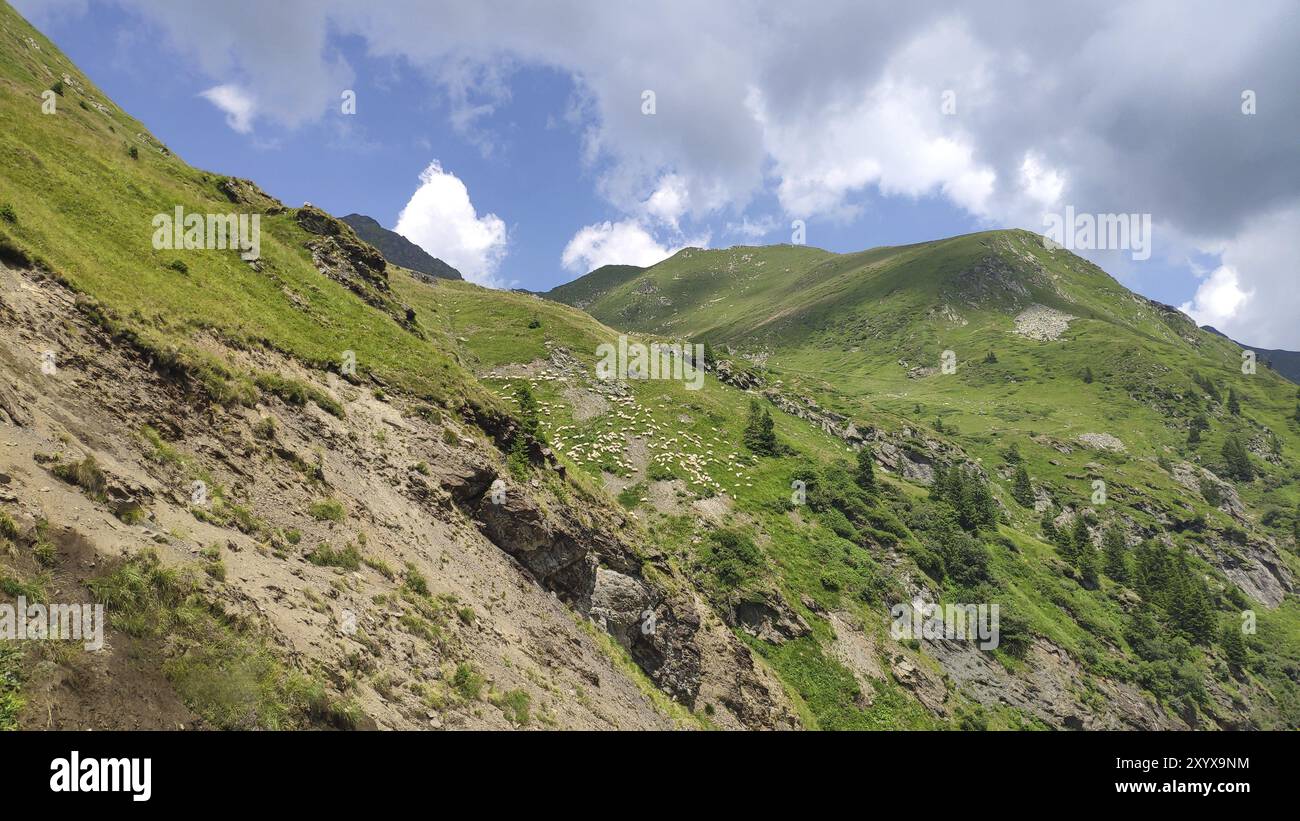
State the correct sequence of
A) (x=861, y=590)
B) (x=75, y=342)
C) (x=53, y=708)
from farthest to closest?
(x=861, y=590), (x=75, y=342), (x=53, y=708)

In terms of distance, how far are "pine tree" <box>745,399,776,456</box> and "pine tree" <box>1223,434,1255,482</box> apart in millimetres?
155401

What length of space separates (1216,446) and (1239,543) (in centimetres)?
5296

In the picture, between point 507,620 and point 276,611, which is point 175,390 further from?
point 507,620

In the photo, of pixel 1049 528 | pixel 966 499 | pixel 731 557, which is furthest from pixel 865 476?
pixel 1049 528

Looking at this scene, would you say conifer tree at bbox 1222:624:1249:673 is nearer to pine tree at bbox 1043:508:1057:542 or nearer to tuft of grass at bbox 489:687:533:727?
pine tree at bbox 1043:508:1057:542

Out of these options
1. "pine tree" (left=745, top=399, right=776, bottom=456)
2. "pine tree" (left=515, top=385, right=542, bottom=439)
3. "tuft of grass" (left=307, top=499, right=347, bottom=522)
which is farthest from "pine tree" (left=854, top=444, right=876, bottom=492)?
"tuft of grass" (left=307, top=499, right=347, bottom=522)

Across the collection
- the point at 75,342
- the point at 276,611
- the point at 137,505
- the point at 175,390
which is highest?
the point at 75,342

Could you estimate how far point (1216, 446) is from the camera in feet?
496

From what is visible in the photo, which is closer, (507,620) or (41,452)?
(41,452)

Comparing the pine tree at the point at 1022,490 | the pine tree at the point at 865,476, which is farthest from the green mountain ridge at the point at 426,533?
the pine tree at the point at 1022,490

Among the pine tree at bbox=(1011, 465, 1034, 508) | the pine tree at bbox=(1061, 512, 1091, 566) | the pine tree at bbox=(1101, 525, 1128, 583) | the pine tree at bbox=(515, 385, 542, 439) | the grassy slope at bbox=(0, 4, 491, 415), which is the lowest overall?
the pine tree at bbox=(1101, 525, 1128, 583)

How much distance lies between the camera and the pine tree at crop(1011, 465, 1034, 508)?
10838 cm

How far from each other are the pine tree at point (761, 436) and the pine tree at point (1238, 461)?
510ft
